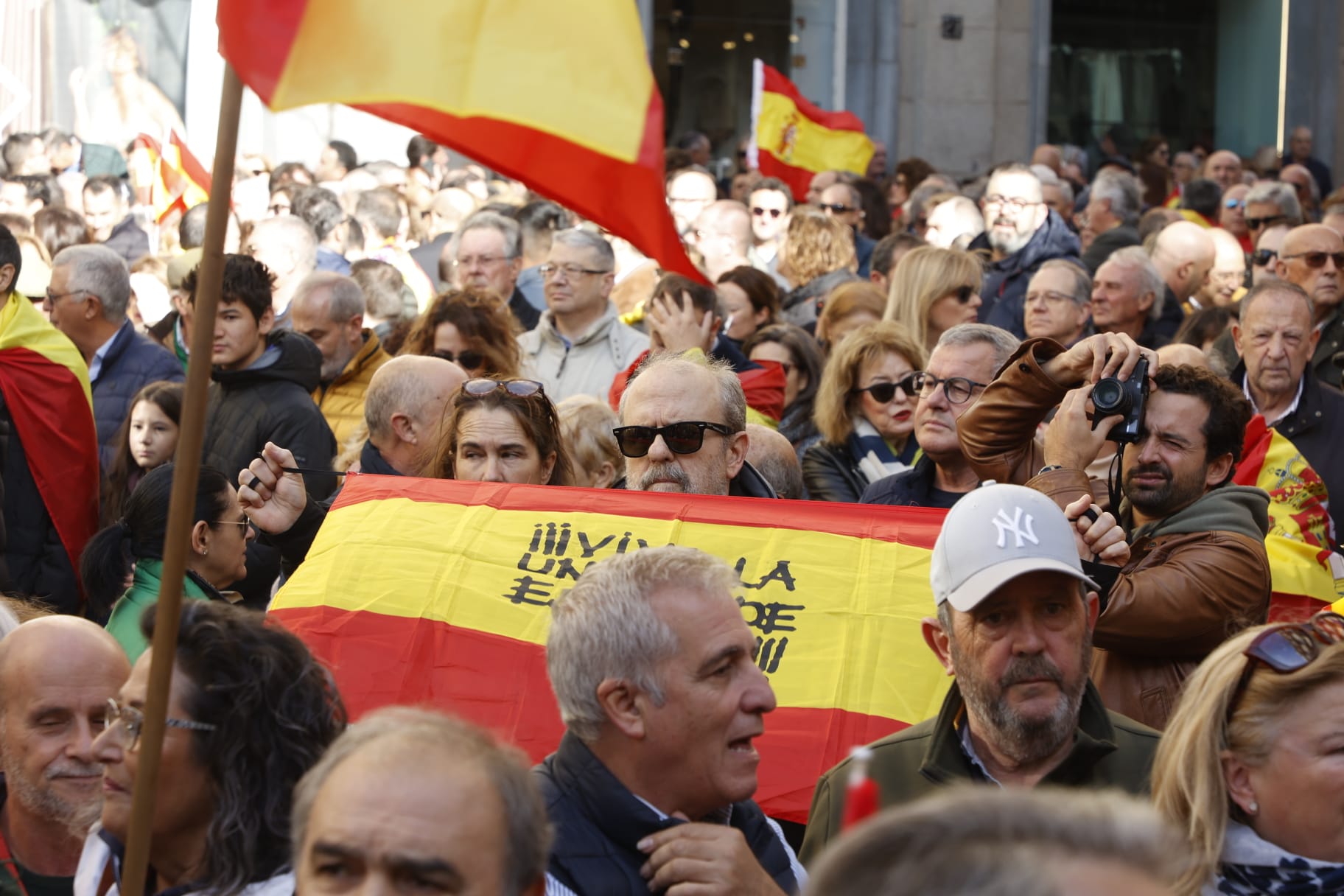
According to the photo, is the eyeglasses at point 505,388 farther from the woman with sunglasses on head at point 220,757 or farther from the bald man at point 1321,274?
the bald man at point 1321,274

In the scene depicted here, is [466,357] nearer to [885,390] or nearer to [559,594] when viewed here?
[885,390]

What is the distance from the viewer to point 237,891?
2785 millimetres

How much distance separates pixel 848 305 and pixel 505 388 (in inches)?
116

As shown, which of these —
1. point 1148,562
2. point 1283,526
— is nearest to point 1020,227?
point 1283,526

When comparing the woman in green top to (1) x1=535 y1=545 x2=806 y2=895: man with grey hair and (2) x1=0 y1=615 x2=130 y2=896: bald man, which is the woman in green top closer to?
(2) x1=0 y1=615 x2=130 y2=896: bald man

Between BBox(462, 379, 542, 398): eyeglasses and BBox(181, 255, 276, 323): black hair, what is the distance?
5.10 ft

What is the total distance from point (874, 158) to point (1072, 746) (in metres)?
14.7

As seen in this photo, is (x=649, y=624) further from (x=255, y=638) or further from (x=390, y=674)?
(x=390, y=674)

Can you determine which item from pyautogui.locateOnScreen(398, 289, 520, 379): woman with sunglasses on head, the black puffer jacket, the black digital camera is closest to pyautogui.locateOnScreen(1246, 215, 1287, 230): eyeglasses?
the black puffer jacket

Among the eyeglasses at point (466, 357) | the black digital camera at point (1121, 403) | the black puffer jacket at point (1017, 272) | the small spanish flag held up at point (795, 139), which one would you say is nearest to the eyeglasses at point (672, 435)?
the black digital camera at point (1121, 403)

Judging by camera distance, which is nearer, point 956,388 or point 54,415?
point 956,388

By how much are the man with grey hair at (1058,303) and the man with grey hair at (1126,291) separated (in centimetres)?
40

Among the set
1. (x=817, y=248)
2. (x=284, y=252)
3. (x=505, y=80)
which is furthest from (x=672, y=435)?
(x=817, y=248)

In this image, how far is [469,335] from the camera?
663 centimetres
